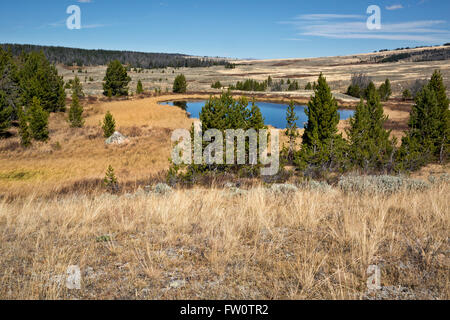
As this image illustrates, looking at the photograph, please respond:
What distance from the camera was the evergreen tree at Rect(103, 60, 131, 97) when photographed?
6475 cm

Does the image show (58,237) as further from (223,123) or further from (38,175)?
(38,175)

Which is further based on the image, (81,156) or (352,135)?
(81,156)

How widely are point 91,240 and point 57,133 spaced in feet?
121

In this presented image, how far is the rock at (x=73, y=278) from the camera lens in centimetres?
297

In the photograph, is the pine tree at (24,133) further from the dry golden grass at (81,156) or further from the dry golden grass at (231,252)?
the dry golden grass at (231,252)

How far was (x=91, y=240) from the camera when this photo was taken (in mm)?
4188

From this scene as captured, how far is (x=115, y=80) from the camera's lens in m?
67.1

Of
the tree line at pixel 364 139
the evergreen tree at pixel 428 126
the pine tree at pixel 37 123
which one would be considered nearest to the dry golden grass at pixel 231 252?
the tree line at pixel 364 139

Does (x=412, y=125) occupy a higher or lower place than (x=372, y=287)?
higher

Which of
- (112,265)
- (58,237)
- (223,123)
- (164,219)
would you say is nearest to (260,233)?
(164,219)

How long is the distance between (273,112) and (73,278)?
62842mm

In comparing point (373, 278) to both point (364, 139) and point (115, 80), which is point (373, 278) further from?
point (115, 80)

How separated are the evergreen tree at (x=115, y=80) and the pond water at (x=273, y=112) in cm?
1074

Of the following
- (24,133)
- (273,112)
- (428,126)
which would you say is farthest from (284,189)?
(273,112)
